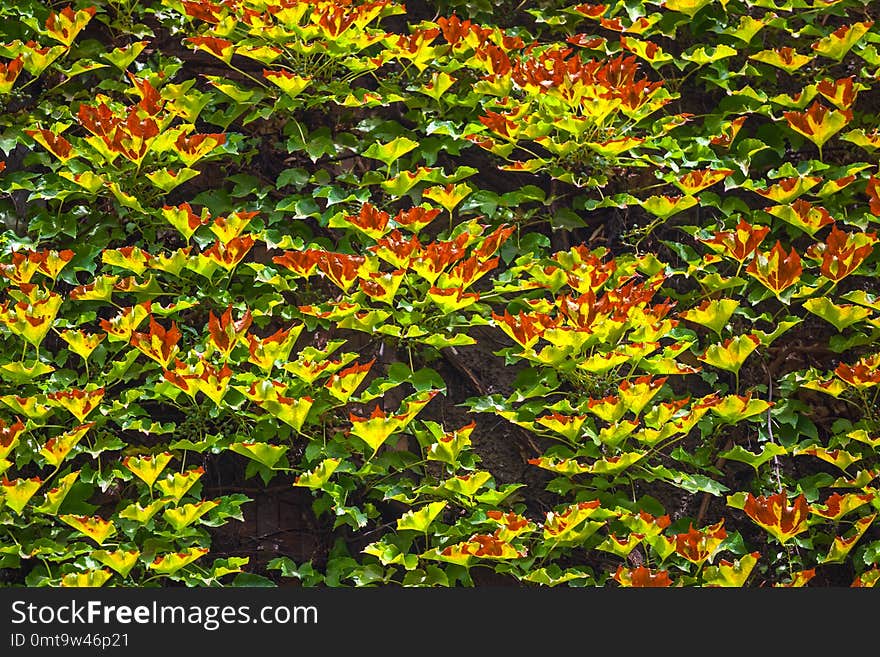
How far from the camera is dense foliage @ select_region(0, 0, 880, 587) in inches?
81.2

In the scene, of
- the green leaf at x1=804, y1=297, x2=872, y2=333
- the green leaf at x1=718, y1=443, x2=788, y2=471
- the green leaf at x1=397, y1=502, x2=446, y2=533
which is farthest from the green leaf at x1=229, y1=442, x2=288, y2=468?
the green leaf at x1=804, y1=297, x2=872, y2=333

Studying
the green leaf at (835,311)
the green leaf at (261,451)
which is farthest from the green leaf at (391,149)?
the green leaf at (835,311)

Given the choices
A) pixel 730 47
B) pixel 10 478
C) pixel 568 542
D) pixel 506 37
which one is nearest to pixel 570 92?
pixel 506 37

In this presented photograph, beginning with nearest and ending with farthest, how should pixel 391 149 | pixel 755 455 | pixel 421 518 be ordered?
pixel 421 518 < pixel 755 455 < pixel 391 149

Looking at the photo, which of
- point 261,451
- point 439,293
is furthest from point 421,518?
point 439,293

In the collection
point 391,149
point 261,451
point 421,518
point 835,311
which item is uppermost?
point 391,149

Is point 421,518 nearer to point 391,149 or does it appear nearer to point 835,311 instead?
point 391,149

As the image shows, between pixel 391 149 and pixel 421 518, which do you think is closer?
pixel 421 518

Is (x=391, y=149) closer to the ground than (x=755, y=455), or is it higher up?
higher up

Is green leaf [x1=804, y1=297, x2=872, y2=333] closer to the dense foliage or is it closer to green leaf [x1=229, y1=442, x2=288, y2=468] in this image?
the dense foliage

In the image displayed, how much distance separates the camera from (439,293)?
2104mm

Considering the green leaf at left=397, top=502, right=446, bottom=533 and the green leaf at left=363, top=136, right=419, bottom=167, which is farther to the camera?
the green leaf at left=363, top=136, right=419, bottom=167

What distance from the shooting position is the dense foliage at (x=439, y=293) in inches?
81.2

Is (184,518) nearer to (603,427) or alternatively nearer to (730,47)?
(603,427)
